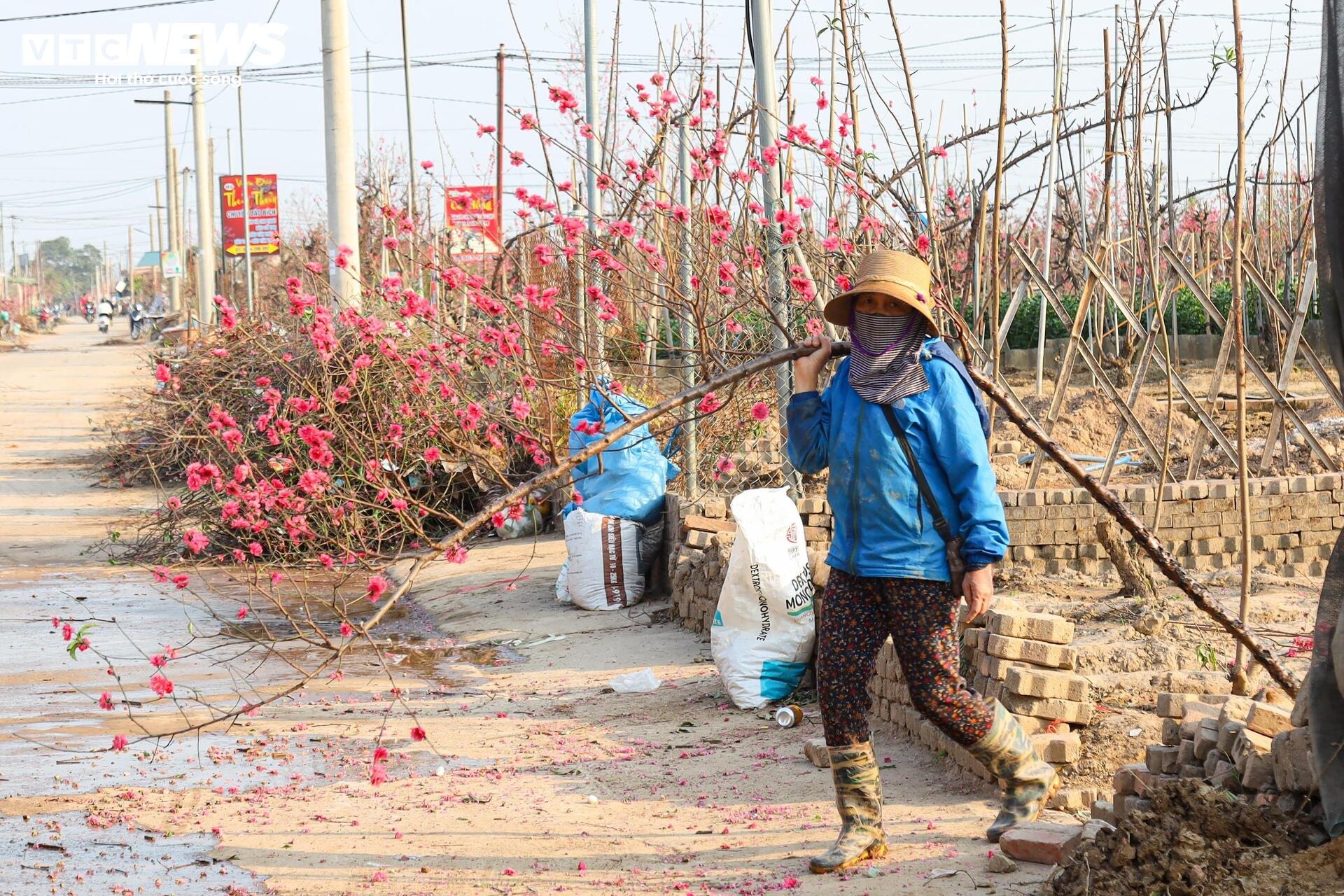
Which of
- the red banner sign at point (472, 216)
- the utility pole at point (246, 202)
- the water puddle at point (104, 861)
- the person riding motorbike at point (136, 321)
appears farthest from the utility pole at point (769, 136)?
the person riding motorbike at point (136, 321)

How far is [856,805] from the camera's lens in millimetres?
4074

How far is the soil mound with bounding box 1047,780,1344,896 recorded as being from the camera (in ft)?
10.6

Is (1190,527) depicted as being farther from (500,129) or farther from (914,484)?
(500,129)

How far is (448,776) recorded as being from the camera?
5379mm

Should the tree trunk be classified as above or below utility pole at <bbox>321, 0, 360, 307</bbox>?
below

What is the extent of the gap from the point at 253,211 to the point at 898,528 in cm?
2808

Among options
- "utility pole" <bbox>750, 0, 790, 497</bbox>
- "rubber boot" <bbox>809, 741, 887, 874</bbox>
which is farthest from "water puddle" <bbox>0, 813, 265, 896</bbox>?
"utility pole" <bbox>750, 0, 790, 497</bbox>

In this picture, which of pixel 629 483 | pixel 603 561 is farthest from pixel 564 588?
pixel 629 483

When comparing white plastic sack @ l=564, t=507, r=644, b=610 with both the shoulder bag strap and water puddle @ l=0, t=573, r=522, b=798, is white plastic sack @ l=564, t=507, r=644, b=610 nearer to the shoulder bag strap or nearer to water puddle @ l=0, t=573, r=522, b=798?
water puddle @ l=0, t=573, r=522, b=798

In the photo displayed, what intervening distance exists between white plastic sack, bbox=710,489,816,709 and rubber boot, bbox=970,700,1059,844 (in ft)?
6.43

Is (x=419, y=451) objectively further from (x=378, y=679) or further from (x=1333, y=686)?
(x=1333, y=686)

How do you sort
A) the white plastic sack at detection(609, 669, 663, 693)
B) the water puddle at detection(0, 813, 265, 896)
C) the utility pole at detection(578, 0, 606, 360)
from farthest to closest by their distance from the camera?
the utility pole at detection(578, 0, 606, 360), the white plastic sack at detection(609, 669, 663, 693), the water puddle at detection(0, 813, 265, 896)

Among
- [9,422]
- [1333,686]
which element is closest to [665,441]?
[1333,686]

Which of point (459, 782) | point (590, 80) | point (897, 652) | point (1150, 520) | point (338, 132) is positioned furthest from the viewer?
point (338, 132)
